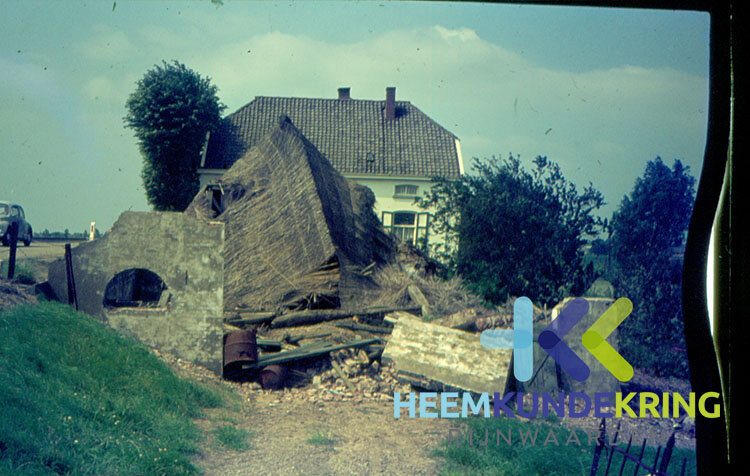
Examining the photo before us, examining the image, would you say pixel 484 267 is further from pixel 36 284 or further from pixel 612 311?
pixel 36 284

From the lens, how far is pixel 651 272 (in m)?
2.28

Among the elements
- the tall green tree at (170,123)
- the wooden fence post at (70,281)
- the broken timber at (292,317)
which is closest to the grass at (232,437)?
the tall green tree at (170,123)

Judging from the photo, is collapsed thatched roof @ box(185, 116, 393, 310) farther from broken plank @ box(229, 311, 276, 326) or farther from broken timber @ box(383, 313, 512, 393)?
broken timber @ box(383, 313, 512, 393)

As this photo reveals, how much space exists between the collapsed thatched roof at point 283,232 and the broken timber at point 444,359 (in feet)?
7.01

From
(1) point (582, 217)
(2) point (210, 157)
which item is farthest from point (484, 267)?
(2) point (210, 157)

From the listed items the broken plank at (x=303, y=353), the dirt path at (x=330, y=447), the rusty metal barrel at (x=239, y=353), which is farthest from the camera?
the broken plank at (x=303, y=353)

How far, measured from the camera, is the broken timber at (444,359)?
3846 mm

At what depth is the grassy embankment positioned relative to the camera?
7.80 feet

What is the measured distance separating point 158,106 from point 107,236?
2789 millimetres

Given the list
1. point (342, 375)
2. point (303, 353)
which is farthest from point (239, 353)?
point (342, 375)

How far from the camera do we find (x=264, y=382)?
5.29 m
